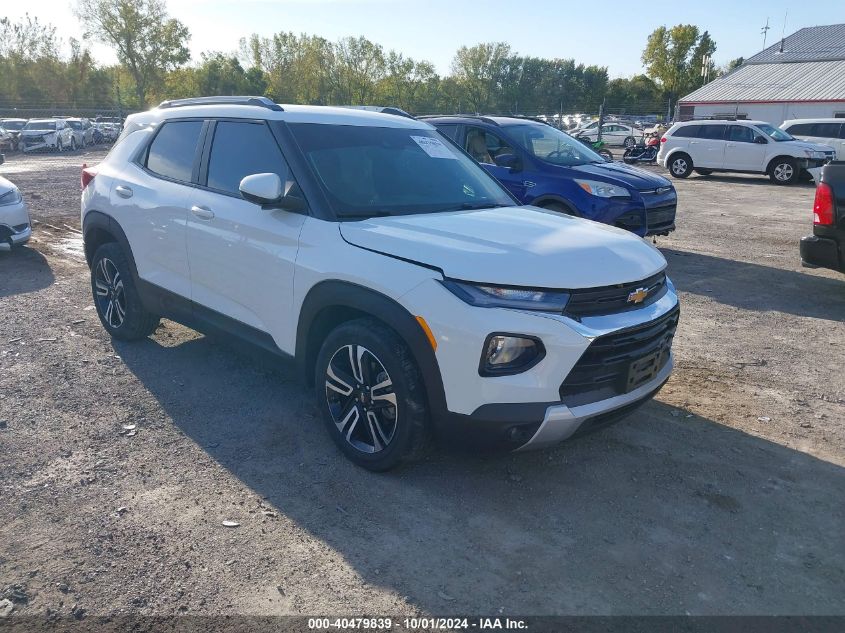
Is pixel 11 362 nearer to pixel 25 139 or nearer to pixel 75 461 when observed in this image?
pixel 75 461

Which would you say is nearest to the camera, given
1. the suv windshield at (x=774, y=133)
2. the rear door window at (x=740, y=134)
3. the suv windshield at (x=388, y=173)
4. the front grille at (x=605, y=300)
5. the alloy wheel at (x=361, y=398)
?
the front grille at (x=605, y=300)

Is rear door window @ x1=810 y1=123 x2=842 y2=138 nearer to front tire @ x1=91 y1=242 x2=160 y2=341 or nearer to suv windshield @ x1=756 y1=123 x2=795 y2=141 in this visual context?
suv windshield @ x1=756 y1=123 x2=795 y2=141

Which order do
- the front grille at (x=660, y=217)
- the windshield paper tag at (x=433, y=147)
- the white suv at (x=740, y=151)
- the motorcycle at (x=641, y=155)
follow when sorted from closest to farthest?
1. the windshield paper tag at (x=433, y=147)
2. the front grille at (x=660, y=217)
3. the white suv at (x=740, y=151)
4. the motorcycle at (x=641, y=155)

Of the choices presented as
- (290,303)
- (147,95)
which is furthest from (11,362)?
(147,95)

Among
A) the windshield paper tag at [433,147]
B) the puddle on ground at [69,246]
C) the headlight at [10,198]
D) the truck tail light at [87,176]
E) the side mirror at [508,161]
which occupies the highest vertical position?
the windshield paper tag at [433,147]

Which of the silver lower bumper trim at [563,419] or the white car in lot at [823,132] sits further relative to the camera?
the white car in lot at [823,132]

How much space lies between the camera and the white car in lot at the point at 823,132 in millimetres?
20125

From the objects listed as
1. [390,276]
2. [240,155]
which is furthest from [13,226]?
[390,276]

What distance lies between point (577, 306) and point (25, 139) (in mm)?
36595

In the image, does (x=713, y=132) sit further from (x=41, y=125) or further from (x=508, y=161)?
(x=41, y=125)

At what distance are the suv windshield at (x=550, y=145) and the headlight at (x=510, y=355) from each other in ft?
19.8

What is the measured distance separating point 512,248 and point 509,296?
34 centimetres

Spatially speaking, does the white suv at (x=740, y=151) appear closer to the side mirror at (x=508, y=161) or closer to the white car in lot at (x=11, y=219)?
the side mirror at (x=508, y=161)

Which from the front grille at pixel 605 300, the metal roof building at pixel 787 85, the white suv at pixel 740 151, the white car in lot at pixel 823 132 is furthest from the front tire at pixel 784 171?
the metal roof building at pixel 787 85
